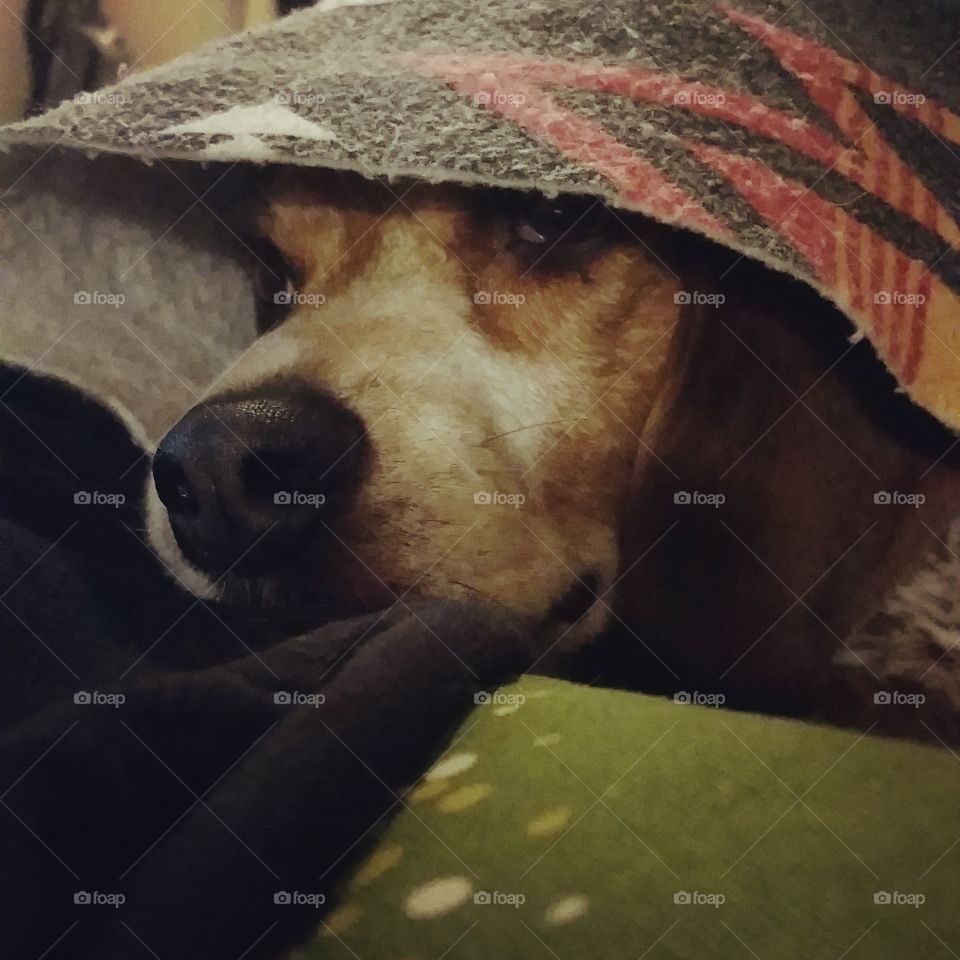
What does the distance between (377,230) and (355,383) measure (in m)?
0.16

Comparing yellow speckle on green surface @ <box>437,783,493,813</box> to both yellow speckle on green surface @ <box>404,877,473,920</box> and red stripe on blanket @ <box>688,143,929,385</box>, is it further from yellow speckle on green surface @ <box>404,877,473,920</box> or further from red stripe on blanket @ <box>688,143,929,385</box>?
red stripe on blanket @ <box>688,143,929,385</box>

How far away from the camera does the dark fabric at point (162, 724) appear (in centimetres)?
80

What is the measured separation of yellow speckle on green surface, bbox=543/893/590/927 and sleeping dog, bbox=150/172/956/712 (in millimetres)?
193

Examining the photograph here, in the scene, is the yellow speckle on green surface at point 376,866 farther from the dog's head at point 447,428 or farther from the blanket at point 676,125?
the blanket at point 676,125

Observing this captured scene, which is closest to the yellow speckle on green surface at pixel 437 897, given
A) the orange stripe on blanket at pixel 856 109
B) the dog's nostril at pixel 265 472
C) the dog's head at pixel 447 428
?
the dog's head at pixel 447 428

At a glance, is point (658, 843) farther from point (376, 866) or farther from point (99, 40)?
point (99, 40)

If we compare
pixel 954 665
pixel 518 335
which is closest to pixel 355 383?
pixel 518 335

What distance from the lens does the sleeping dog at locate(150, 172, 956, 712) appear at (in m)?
0.84

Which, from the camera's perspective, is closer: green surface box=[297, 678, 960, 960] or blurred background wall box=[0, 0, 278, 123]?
green surface box=[297, 678, 960, 960]

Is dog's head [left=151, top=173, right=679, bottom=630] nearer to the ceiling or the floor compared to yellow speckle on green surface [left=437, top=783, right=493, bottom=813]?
nearer to the ceiling

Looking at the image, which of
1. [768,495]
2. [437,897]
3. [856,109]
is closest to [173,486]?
[437,897]

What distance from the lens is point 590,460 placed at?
860mm

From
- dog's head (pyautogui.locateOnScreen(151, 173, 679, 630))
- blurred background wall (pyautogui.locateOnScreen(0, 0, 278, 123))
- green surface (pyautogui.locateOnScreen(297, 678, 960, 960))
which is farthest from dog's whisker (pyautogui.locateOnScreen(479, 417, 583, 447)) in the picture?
blurred background wall (pyautogui.locateOnScreen(0, 0, 278, 123))

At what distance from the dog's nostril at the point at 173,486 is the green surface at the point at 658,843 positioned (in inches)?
12.6
